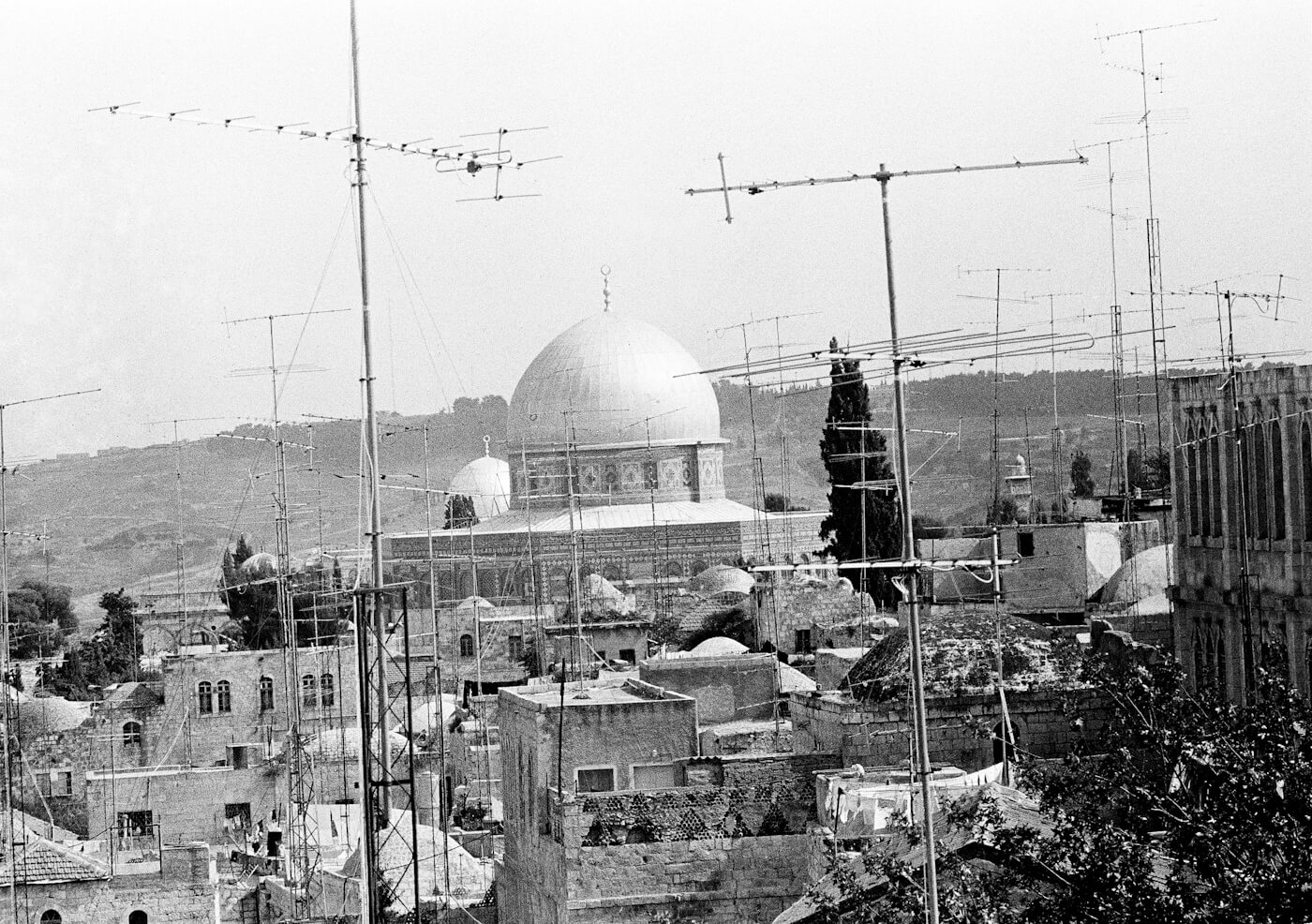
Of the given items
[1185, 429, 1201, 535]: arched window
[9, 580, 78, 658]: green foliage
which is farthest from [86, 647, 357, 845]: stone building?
[9, 580, 78, 658]: green foliage

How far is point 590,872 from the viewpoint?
13531 millimetres

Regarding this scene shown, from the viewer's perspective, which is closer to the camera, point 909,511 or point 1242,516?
point 909,511

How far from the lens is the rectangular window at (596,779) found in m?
15.5

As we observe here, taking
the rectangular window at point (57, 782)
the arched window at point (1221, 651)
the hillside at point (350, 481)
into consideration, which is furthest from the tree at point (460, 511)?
the arched window at point (1221, 651)

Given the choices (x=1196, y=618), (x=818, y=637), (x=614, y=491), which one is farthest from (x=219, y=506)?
(x=1196, y=618)

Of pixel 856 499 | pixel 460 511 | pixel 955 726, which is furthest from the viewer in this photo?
pixel 460 511

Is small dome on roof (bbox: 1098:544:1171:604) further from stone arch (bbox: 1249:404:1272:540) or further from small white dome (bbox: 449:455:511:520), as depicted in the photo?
small white dome (bbox: 449:455:511:520)

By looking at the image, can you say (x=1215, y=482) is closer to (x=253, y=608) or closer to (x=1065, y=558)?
(x=1065, y=558)

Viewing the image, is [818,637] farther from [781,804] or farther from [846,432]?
[781,804]

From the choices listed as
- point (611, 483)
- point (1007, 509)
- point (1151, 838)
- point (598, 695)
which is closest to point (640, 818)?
point (598, 695)

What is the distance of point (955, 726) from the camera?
1662 centimetres

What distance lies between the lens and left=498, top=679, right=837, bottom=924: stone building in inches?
532

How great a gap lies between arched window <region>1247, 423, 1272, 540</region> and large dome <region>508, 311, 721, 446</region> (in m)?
27.9

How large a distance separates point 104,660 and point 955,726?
2685cm
